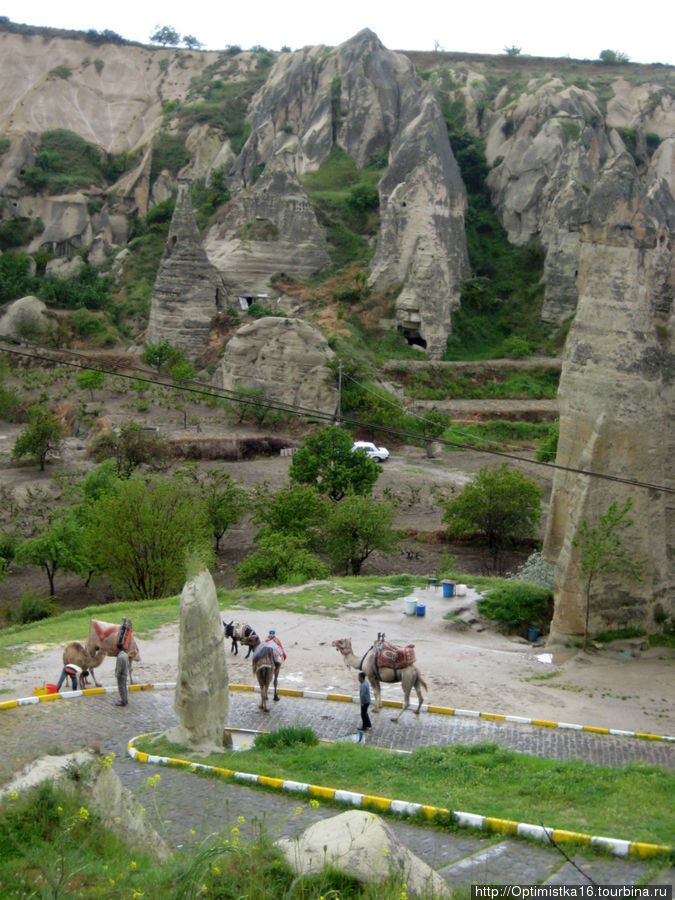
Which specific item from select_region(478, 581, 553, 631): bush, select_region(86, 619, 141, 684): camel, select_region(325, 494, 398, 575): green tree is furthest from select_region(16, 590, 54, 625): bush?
select_region(478, 581, 553, 631): bush

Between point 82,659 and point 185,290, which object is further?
point 185,290

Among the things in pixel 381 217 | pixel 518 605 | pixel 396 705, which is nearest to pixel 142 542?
pixel 518 605

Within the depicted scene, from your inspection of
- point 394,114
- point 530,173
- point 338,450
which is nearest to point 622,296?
point 338,450

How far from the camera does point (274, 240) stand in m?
52.9

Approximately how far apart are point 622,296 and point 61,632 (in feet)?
38.7

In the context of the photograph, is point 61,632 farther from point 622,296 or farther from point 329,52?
point 329,52

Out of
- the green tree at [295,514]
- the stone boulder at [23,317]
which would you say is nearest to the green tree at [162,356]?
the stone boulder at [23,317]

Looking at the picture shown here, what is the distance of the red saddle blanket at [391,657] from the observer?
1285 centimetres

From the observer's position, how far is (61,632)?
17750mm

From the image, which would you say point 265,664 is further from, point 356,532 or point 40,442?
point 40,442

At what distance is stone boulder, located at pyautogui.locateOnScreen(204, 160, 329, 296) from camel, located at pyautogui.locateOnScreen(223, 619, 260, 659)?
124 feet

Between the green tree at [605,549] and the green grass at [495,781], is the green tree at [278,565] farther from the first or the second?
the green grass at [495,781]

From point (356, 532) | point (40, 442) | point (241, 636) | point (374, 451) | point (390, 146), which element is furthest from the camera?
point (390, 146)

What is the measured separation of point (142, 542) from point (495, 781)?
47.3ft
